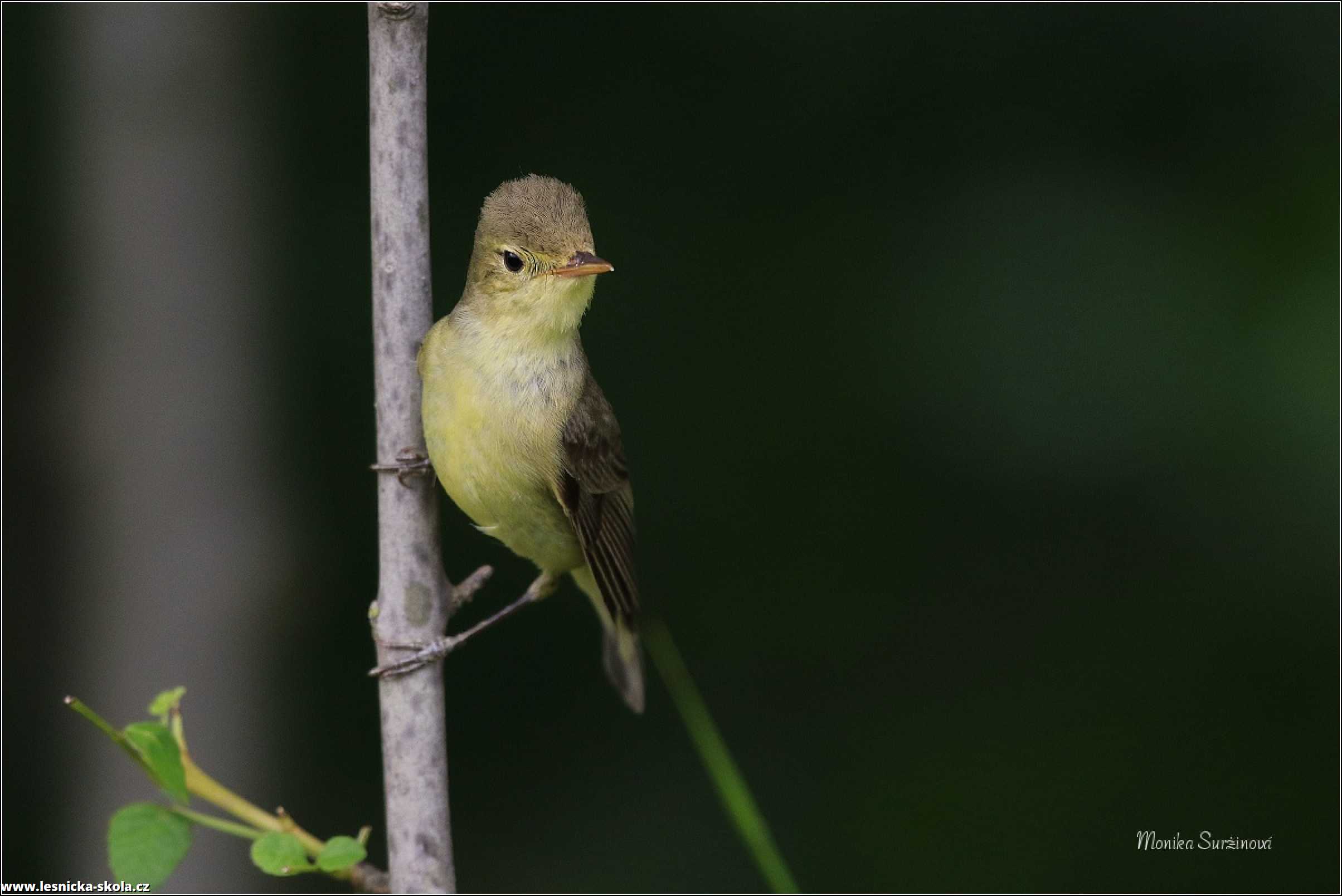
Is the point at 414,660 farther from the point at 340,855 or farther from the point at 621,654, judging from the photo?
the point at 621,654

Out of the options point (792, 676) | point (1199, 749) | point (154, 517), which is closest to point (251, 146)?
point (154, 517)

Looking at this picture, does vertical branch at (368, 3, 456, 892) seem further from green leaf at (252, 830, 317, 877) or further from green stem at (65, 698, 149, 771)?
green stem at (65, 698, 149, 771)

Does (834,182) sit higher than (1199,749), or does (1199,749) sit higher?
(834,182)

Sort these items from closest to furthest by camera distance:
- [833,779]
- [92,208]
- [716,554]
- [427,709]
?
[427,709] < [92,208] < [833,779] < [716,554]

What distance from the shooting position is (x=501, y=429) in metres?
3.15

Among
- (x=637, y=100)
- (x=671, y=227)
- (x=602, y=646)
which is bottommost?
(x=602, y=646)

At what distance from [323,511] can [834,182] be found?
2128mm

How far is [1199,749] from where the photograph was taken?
179 inches

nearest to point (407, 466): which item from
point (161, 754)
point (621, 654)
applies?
point (161, 754)

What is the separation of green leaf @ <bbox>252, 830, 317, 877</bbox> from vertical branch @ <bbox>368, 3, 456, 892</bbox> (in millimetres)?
415

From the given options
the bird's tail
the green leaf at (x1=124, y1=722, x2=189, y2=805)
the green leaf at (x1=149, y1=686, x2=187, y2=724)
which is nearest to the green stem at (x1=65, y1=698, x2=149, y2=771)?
the green leaf at (x1=124, y1=722, x2=189, y2=805)

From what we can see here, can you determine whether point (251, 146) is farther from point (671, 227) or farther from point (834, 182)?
point (834, 182)

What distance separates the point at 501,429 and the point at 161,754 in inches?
49.4

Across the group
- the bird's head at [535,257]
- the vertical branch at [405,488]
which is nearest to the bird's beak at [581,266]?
the bird's head at [535,257]
